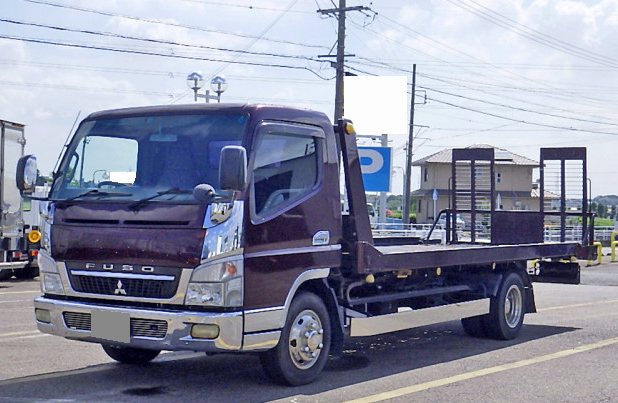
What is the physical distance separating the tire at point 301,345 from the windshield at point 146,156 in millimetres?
1349

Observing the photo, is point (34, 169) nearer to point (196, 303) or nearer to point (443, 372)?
point (196, 303)

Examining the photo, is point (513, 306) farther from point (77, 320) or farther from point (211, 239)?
point (77, 320)

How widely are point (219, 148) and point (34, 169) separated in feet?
5.93

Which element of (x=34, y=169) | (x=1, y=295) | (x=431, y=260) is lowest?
(x=1, y=295)

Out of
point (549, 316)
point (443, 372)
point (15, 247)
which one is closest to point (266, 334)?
point (443, 372)

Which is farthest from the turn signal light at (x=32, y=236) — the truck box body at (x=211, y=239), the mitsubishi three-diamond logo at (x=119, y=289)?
the mitsubishi three-diamond logo at (x=119, y=289)

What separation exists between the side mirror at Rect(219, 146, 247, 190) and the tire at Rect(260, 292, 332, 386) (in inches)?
52.5

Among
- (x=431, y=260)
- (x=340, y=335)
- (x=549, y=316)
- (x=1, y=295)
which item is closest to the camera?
(x=340, y=335)

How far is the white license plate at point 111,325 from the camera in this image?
277 inches

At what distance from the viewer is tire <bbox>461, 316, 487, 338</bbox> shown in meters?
10.9

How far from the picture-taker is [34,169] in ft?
25.8

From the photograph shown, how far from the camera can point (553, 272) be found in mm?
12273

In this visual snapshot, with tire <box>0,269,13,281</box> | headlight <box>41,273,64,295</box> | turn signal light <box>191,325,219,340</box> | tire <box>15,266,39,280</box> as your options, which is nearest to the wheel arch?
turn signal light <box>191,325,219,340</box>

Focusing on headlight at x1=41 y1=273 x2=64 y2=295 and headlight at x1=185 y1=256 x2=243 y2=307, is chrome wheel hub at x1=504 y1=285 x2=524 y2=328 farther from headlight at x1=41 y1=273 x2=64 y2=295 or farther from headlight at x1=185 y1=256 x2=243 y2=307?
headlight at x1=41 y1=273 x2=64 y2=295
